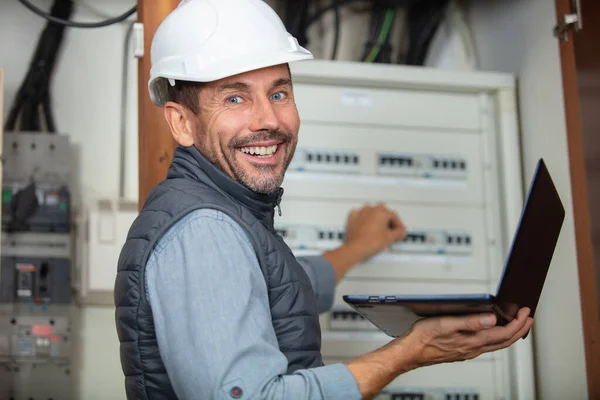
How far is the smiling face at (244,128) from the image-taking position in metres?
1.22

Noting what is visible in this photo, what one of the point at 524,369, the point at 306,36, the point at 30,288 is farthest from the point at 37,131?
the point at 524,369

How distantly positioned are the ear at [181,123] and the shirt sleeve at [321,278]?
2.03 feet

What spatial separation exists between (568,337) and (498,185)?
0.48 metres

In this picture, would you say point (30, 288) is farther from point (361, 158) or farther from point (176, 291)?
point (176, 291)

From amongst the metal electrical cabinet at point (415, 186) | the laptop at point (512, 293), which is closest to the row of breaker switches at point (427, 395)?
the metal electrical cabinet at point (415, 186)

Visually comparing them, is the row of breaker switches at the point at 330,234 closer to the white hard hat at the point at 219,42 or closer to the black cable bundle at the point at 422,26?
the black cable bundle at the point at 422,26

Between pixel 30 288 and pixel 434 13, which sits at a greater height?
pixel 434 13

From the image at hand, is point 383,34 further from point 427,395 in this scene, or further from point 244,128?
point 244,128

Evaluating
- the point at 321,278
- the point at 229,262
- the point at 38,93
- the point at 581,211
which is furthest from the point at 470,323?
the point at 38,93

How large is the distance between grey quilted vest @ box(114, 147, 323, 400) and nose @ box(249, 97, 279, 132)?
89mm

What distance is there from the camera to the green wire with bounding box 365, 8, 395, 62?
102 inches

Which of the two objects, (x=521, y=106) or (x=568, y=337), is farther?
(x=521, y=106)

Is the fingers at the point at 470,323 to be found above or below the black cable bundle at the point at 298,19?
below

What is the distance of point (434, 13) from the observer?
8.72ft
